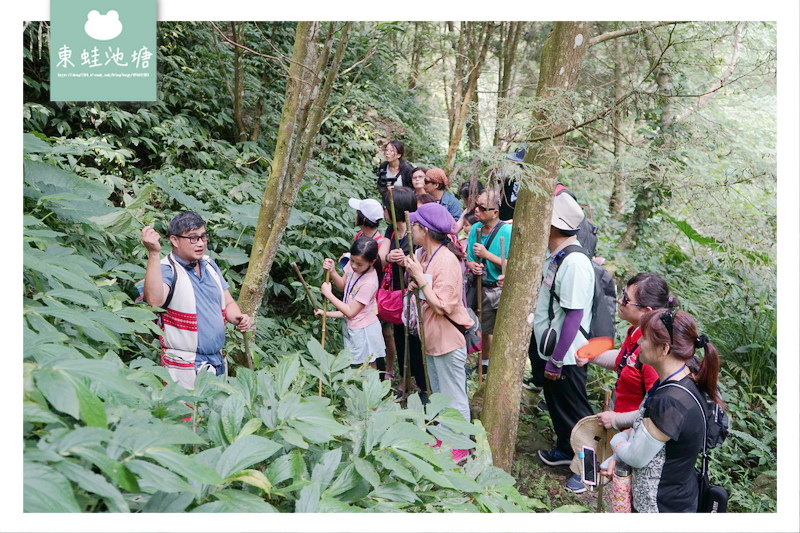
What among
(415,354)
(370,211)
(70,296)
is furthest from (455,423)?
(370,211)

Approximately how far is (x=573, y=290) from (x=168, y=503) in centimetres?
271

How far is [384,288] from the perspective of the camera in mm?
4586

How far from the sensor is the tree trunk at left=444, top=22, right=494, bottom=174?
909 centimetres

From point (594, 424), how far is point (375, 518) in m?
1.73

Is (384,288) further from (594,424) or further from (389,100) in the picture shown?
(389,100)

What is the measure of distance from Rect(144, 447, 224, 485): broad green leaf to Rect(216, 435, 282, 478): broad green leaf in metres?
0.14

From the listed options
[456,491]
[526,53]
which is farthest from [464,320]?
[526,53]

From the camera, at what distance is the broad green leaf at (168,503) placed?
1.29 meters

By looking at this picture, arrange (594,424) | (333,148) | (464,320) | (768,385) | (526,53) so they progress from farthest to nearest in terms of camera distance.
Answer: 1. (526,53)
2. (333,148)
3. (768,385)
4. (464,320)
5. (594,424)

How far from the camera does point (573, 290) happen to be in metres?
3.47

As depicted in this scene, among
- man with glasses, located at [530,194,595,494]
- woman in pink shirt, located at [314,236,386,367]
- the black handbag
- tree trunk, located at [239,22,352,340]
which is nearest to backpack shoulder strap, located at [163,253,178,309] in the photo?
tree trunk, located at [239,22,352,340]

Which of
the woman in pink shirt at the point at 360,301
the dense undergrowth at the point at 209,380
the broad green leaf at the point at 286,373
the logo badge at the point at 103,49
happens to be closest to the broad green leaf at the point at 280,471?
the dense undergrowth at the point at 209,380

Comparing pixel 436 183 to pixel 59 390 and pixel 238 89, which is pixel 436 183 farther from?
pixel 59 390

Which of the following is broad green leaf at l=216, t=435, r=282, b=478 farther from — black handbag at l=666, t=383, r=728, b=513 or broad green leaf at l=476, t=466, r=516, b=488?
black handbag at l=666, t=383, r=728, b=513
